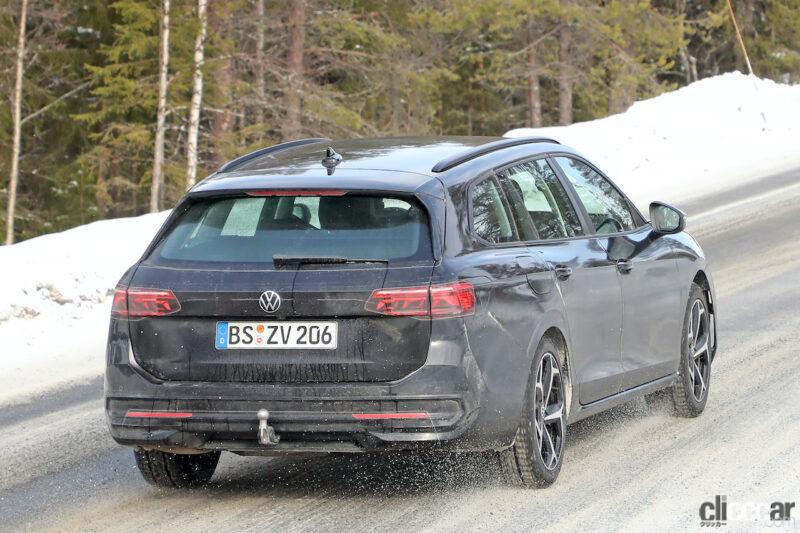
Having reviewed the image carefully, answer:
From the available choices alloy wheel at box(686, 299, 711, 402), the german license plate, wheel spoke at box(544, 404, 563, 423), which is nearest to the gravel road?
alloy wheel at box(686, 299, 711, 402)

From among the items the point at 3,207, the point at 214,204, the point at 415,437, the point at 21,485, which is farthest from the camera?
the point at 3,207

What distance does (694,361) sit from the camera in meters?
8.38

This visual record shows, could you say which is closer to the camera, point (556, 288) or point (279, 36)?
point (556, 288)

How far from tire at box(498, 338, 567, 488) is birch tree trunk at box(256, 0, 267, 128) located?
29.9 meters

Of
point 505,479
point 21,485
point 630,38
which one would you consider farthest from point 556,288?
point 630,38

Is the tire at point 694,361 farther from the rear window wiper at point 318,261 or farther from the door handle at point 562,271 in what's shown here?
the rear window wiper at point 318,261

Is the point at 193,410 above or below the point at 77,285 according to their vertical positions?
above

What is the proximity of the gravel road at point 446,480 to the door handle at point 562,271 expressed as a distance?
0.91m

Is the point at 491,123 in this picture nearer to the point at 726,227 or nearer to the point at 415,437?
the point at 726,227

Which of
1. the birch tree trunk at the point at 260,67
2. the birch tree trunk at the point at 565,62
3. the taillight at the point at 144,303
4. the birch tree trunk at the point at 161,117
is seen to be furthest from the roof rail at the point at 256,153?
the birch tree trunk at the point at 565,62

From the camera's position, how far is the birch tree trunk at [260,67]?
3669 cm

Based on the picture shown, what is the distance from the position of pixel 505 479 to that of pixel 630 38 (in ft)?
122

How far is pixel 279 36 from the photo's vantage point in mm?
38562

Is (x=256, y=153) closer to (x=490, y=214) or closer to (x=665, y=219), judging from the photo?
(x=490, y=214)
